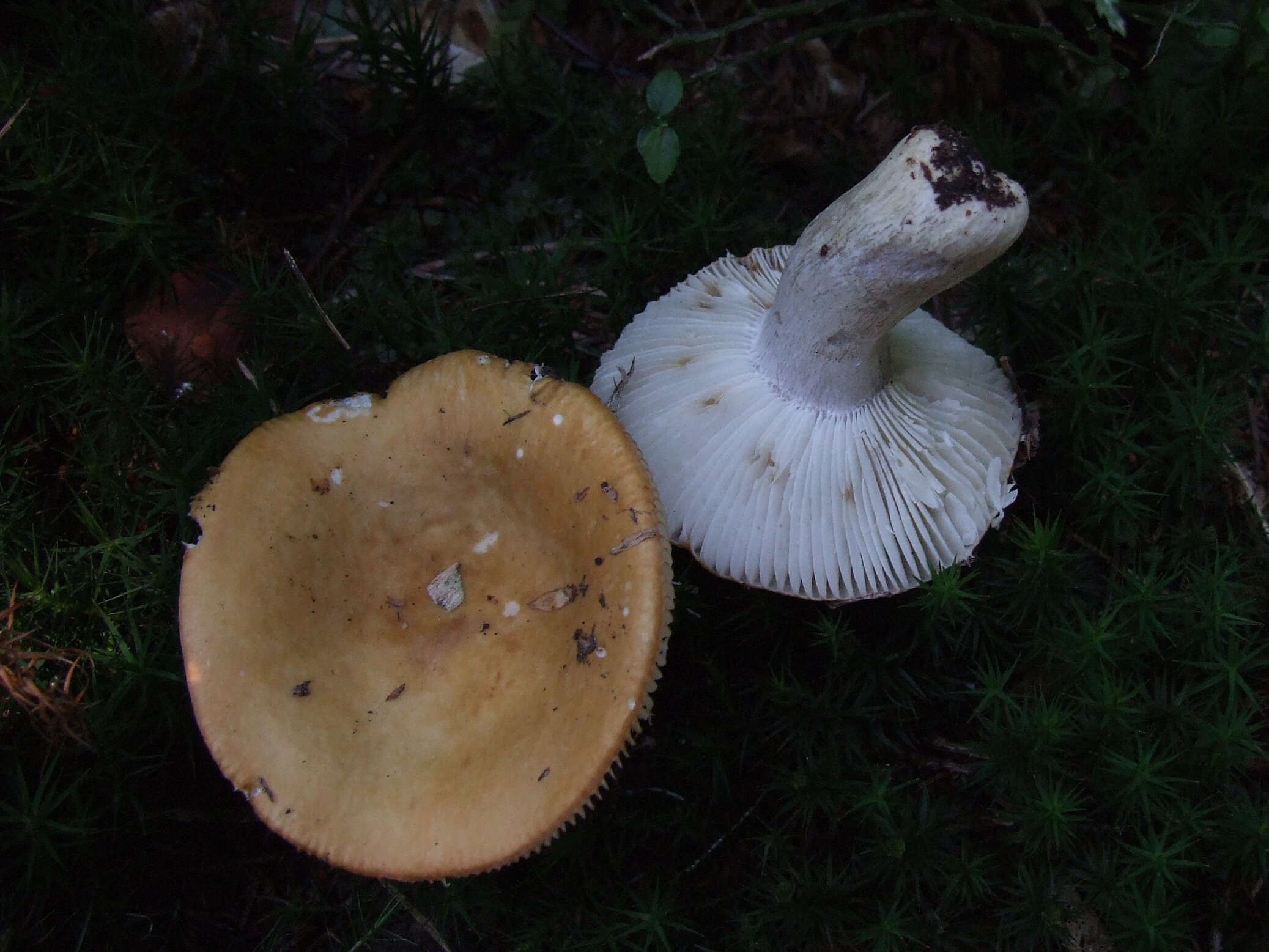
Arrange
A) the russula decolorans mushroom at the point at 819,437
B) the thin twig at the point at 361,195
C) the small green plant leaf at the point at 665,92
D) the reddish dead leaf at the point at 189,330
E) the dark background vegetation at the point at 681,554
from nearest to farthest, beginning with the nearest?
the russula decolorans mushroom at the point at 819,437, the dark background vegetation at the point at 681,554, the small green plant leaf at the point at 665,92, the reddish dead leaf at the point at 189,330, the thin twig at the point at 361,195

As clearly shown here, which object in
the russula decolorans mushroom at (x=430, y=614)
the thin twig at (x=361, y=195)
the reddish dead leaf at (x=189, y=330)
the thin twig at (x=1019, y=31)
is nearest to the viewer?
the russula decolorans mushroom at (x=430, y=614)

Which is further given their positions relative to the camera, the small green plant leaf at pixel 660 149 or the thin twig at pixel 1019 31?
the thin twig at pixel 1019 31

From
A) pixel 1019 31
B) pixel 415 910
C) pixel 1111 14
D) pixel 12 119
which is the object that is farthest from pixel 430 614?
pixel 1019 31

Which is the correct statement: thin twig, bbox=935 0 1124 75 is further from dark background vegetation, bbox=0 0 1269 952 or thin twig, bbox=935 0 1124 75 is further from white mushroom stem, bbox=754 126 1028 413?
white mushroom stem, bbox=754 126 1028 413

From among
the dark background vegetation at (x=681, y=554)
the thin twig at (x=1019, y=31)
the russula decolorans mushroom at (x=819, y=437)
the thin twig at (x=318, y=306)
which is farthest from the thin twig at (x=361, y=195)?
the thin twig at (x=1019, y=31)

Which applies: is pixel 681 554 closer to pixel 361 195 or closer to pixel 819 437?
pixel 819 437

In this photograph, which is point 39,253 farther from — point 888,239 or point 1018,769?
point 1018,769

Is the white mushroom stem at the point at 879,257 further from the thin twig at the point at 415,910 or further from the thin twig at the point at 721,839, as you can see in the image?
the thin twig at the point at 415,910
